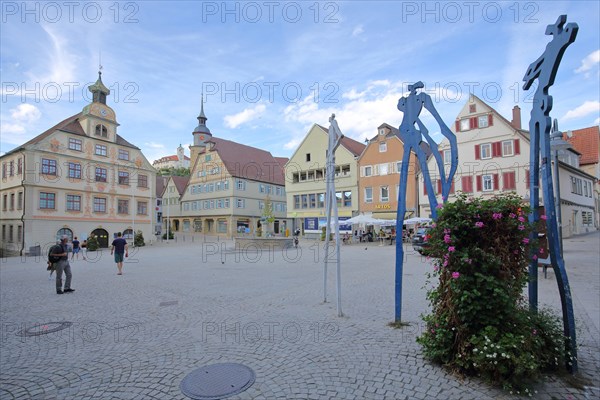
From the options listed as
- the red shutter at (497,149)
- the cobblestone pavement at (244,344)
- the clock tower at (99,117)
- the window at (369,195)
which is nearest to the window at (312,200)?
the window at (369,195)

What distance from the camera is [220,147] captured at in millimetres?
57156

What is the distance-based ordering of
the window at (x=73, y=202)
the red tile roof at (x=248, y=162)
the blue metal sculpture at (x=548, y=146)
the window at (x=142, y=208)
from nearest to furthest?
1. the blue metal sculpture at (x=548, y=146)
2. the window at (x=73, y=202)
3. the window at (x=142, y=208)
4. the red tile roof at (x=248, y=162)

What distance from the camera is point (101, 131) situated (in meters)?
37.7

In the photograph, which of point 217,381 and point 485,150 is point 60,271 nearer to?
point 217,381

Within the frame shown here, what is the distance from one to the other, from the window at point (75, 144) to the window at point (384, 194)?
101 ft

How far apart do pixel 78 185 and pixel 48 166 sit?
120 inches

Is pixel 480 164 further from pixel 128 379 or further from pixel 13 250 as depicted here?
pixel 13 250

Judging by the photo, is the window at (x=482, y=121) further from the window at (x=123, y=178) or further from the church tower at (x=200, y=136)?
the church tower at (x=200, y=136)

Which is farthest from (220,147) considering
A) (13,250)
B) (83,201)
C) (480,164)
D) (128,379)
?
(128,379)

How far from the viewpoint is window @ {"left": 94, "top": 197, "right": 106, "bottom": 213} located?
3692 centimetres

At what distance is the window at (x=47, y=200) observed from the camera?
32.8m

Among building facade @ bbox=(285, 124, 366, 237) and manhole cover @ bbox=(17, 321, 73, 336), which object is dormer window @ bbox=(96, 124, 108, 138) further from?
manhole cover @ bbox=(17, 321, 73, 336)

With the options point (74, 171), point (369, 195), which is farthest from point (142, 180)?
point (369, 195)

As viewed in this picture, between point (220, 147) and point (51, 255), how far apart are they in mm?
48038
